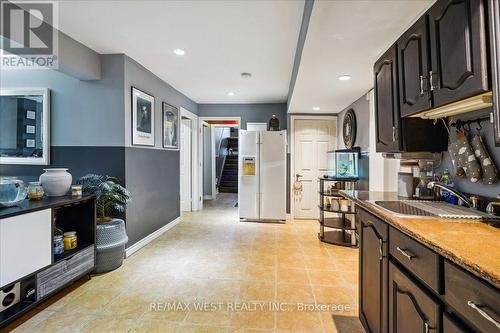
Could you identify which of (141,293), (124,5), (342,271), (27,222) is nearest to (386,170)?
(342,271)

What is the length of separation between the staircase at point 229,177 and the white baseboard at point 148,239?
419 centimetres

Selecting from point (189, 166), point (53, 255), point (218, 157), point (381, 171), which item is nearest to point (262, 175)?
point (189, 166)

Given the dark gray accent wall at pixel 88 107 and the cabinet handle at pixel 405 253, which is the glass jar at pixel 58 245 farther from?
the cabinet handle at pixel 405 253

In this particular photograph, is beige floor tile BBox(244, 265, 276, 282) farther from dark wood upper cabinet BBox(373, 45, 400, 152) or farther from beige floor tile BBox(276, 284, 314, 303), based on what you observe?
dark wood upper cabinet BBox(373, 45, 400, 152)

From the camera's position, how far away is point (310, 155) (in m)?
5.18

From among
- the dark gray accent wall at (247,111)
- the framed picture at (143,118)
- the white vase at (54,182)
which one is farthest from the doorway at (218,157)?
the white vase at (54,182)

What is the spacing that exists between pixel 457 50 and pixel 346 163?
2.96m

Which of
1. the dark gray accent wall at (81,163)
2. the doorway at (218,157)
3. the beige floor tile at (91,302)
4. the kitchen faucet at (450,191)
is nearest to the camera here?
the kitchen faucet at (450,191)

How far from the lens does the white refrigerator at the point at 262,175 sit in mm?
4941

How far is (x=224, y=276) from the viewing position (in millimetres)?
2627

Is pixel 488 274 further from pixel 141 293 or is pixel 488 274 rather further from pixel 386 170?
pixel 386 170

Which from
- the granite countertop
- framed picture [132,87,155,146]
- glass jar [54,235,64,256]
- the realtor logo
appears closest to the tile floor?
glass jar [54,235,64,256]

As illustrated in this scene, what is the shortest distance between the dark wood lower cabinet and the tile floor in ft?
2.47

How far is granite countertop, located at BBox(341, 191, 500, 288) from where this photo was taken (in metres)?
0.72
